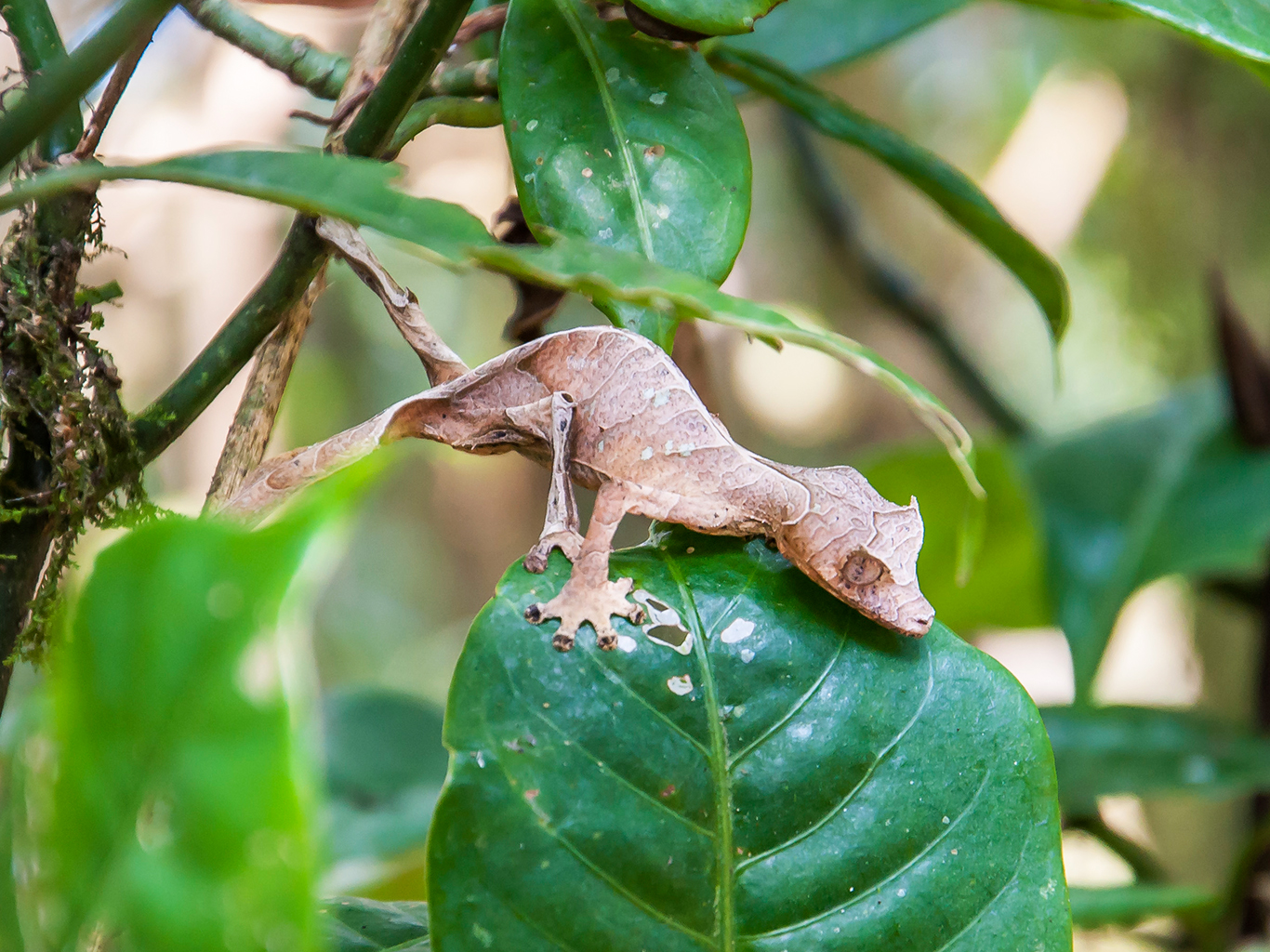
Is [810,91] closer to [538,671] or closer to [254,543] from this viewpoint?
[538,671]

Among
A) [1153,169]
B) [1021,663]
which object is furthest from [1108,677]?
[1153,169]

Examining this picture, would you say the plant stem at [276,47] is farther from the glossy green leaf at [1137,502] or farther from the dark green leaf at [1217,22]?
the glossy green leaf at [1137,502]

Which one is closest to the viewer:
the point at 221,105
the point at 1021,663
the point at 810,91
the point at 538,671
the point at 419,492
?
the point at 538,671

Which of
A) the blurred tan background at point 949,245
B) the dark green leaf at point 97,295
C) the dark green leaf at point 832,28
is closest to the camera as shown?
the dark green leaf at point 97,295

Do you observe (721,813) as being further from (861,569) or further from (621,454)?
(621,454)

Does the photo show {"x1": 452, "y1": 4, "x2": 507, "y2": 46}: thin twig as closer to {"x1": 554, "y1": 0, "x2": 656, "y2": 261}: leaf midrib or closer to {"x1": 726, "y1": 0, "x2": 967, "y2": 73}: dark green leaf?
{"x1": 554, "y1": 0, "x2": 656, "y2": 261}: leaf midrib

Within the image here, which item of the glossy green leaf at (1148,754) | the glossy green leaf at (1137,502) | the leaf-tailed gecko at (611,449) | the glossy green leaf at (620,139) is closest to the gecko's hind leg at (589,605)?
the leaf-tailed gecko at (611,449)

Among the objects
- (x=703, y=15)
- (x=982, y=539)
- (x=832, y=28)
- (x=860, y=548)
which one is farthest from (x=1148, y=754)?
(x=703, y=15)
